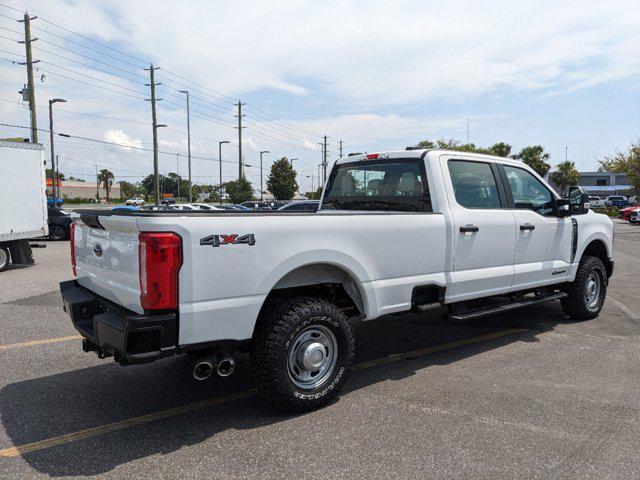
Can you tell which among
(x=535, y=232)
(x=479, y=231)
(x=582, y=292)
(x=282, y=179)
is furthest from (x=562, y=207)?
(x=282, y=179)

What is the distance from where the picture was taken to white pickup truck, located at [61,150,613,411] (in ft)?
11.0

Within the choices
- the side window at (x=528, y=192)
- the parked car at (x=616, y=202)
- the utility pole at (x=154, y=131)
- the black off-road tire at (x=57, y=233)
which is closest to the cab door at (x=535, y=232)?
the side window at (x=528, y=192)

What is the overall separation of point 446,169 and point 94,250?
3247 mm

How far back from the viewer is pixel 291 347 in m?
3.90

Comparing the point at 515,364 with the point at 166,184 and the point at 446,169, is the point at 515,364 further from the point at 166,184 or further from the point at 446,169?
the point at 166,184

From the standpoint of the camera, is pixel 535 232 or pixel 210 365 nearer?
pixel 210 365

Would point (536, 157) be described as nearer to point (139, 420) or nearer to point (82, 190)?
point (139, 420)

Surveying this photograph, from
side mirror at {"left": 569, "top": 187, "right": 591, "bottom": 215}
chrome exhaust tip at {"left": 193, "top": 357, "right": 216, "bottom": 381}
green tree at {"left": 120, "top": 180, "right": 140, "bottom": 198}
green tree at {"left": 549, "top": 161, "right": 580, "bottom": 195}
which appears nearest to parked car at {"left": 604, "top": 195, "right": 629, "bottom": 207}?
green tree at {"left": 549, "top": 161, "right": 580, "bottom": 195}

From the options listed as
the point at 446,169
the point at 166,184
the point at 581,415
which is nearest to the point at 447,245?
the point at 446,169

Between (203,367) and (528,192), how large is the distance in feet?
13.7

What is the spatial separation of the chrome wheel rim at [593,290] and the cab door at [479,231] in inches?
78.1

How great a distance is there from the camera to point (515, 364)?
517 cm

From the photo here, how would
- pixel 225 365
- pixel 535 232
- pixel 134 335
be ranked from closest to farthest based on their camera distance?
pixel 134 335 < pixel 225 365 < pixel 535 232

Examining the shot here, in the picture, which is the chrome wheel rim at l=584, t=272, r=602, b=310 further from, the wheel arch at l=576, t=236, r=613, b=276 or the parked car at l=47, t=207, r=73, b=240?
the parked car at l=47, t=207, r=73, b=240
